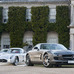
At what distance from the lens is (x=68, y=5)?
37531 millimetres

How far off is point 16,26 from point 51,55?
23732mm

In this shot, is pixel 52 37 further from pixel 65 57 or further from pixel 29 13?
pixel 65 57

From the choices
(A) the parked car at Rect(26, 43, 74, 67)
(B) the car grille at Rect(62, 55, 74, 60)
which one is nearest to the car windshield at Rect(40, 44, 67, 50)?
(A) the parked car at Rect(26, 43, 74, 67)

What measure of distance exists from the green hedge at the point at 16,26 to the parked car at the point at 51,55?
2129cm

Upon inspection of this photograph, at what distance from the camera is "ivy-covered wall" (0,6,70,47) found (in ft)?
120

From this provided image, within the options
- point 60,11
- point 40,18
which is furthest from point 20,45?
point 60,11

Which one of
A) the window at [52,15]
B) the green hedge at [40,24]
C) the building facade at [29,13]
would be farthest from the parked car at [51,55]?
the window at [52,15]

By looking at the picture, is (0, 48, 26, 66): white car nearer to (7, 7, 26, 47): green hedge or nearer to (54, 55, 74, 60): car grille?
(54, 55, 74, 60): car grille

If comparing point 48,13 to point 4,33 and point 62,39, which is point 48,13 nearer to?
point 62,39

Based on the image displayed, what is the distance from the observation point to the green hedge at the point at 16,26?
37.5 metres

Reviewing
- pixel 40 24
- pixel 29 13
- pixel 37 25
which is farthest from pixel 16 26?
pixel 40 24

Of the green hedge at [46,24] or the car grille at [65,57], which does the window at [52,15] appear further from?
the car grille at [65,57]

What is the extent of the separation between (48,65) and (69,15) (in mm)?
23281

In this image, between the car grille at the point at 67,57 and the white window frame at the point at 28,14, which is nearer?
the car grille at the point at 67,57
